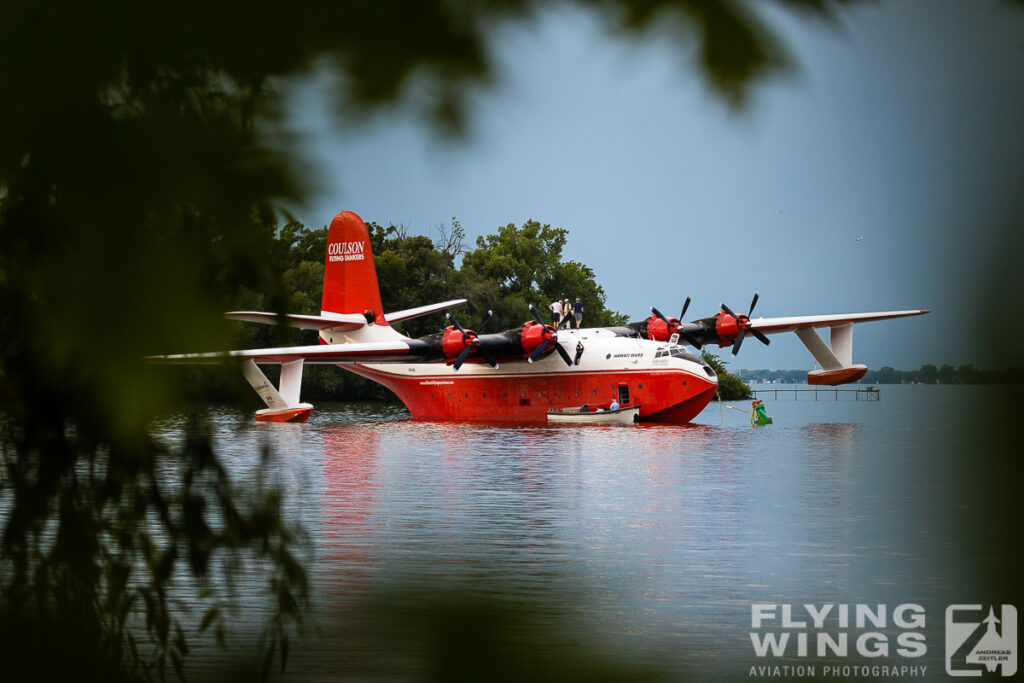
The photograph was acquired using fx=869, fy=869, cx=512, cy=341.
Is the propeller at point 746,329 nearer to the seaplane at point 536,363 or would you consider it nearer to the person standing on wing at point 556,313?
the seaplane at point 536,363

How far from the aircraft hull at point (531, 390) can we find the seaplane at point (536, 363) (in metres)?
0.04

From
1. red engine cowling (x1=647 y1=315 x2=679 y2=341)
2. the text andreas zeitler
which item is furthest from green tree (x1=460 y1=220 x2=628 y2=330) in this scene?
the text andreas zeitler

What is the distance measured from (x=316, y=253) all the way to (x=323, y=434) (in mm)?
30427

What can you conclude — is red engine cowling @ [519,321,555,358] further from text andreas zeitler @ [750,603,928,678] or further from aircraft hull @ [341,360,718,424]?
text andreas zeitler @ [750,603,928,678]

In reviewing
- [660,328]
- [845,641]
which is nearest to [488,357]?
[660,328]

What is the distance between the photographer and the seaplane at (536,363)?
3148cm

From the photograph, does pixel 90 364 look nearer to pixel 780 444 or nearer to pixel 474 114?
pixel 474 114

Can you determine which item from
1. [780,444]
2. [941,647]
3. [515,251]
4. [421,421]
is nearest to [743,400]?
[515,251]

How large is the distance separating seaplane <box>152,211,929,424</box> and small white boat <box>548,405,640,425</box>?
0.37 metres

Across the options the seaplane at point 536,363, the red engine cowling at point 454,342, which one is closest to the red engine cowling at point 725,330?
the seaplane at point 536,363

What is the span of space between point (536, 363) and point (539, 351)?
6.17ft

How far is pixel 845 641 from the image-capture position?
4.29ft

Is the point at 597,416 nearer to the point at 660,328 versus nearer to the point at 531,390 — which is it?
the point at 531,390

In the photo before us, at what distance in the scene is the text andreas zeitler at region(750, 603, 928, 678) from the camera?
46.5 inches
